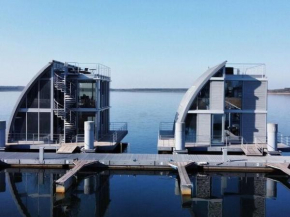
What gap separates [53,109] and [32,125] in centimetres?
204

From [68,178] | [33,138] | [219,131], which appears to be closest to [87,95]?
[33,138]

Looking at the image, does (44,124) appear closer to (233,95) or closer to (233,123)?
(233,123)

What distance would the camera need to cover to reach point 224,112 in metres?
29.1

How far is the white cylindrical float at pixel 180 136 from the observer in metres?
27.1

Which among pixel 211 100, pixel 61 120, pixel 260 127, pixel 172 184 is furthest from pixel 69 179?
pixel 260 127

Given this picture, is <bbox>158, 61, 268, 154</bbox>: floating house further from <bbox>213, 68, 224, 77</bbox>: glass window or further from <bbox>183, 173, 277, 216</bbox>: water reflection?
<bbox>183, 173, 277, 216</bbox>: water reflection

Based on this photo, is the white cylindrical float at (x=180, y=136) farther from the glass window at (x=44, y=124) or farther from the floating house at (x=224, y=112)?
the glass window at (x=44, y=124)

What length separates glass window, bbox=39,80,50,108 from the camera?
29.3m

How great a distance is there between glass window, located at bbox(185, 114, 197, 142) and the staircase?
8.73 metres

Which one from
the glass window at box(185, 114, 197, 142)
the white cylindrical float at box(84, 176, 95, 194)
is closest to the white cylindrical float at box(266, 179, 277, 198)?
the glass window at box(185, 114, 197, 142)

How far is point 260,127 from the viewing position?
29.6 m

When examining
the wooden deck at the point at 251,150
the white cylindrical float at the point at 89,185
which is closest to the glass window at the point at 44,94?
the white cylindrical float at the point at 89,185

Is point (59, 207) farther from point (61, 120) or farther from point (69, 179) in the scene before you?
point (61, 120)

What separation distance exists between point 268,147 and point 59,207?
1548 cm
